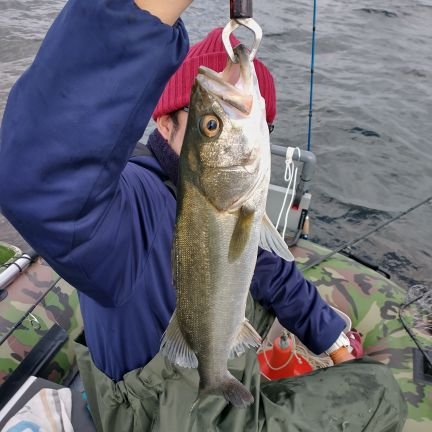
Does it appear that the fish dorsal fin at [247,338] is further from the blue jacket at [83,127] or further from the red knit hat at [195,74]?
the red knit hat at [195,74]

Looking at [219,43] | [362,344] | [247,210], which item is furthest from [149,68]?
[362,344]

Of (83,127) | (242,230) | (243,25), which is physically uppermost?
(243,25)

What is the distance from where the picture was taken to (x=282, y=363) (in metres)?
3.04

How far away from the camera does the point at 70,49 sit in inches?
44.6

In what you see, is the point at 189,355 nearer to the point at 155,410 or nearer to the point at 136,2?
the point at 155,410

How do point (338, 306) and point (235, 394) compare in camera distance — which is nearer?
point (235, 394)

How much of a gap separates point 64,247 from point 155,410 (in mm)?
961

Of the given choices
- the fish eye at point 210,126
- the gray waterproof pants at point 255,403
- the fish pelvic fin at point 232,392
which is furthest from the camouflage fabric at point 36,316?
the fish eye at point 210,126

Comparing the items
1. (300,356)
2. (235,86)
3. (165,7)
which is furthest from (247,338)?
(300,356)

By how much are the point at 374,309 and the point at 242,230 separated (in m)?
2.44

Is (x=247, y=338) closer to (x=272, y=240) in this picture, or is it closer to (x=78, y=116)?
(x=272, y=240)

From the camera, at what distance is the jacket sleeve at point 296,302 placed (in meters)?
2.73

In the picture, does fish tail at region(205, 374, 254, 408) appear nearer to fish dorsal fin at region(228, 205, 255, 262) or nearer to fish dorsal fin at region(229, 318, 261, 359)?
fish dorsal fin at region(229, 318, 261, 359)

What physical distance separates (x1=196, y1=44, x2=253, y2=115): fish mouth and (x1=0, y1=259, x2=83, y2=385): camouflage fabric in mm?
2339
